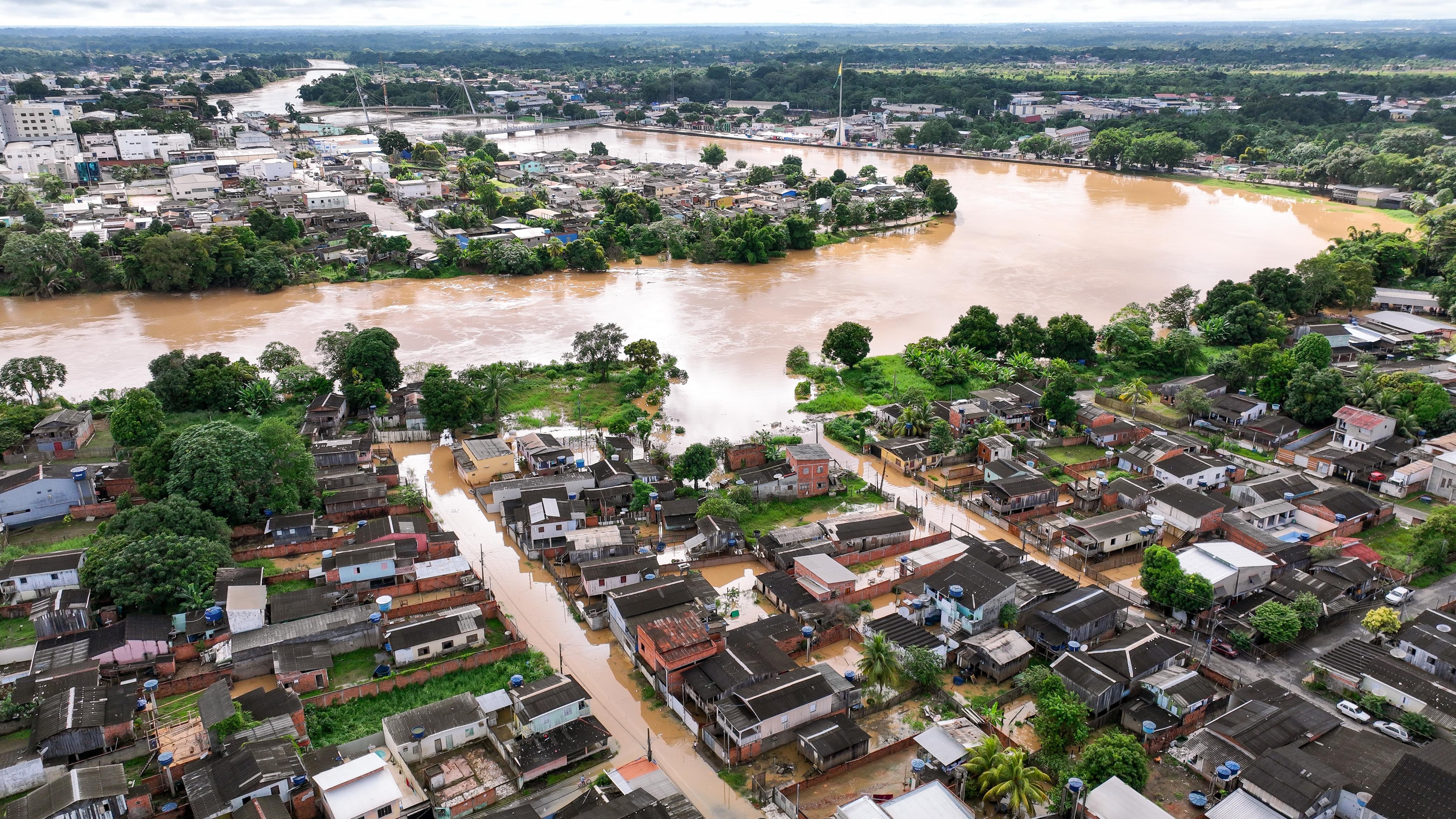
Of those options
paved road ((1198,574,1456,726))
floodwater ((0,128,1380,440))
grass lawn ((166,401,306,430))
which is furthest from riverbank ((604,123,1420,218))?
grass lawn ((166,401,306,430))

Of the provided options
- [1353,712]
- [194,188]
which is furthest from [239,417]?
[194,188]

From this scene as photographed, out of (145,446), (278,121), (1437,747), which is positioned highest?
(278,121)

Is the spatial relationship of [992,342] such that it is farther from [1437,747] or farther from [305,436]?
[305,436]

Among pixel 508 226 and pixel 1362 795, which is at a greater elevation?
pixel 508 226

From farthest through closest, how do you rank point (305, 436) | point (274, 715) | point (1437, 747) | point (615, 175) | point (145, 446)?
point (615, 175)
point (305, 436)
point (145, 446)
point (274, 715)
point (1437, 747)

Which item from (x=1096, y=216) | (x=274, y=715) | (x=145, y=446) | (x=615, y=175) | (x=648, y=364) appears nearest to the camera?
(x=274, y=715)

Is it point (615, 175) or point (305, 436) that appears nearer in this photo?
point (305, 436)

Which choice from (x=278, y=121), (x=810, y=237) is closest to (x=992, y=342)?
(x=810, y=237)
